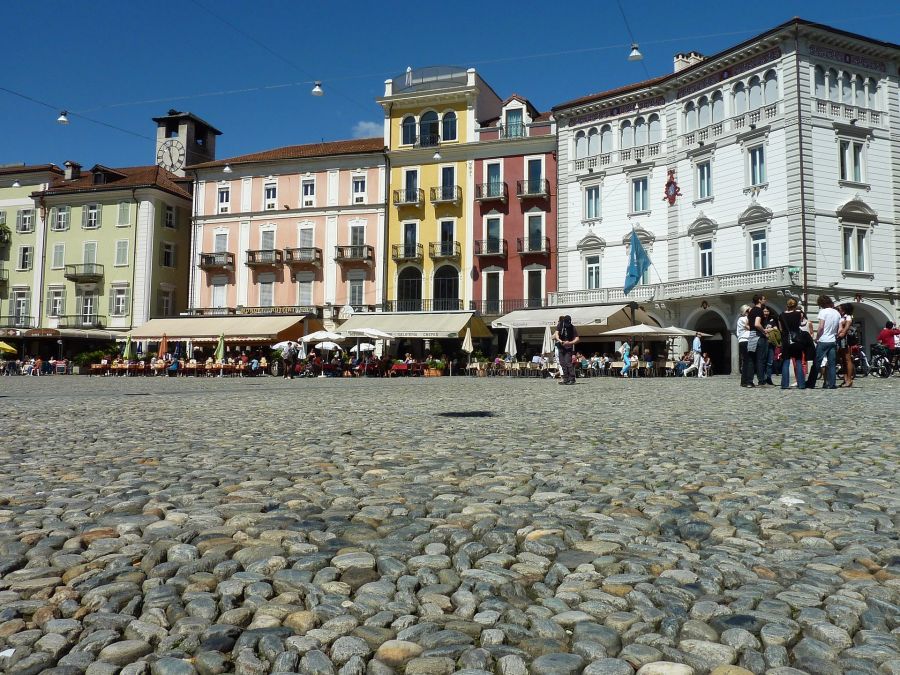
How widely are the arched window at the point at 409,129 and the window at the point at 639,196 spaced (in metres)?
13.2

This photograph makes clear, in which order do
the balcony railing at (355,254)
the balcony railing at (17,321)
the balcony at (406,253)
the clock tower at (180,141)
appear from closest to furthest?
the balcony at (406,253) < the balcony railing at (355,254) < the balcony railing at (17,321) < the clock tower at (180,141)

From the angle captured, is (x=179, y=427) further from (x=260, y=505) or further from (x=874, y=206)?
(x=874, y=206)

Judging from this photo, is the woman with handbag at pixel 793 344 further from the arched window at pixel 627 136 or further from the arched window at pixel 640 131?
the arched window at pixel 627 136

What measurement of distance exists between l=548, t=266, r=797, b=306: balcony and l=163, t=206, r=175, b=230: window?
1014 inches

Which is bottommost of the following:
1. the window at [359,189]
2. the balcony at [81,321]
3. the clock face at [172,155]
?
the balcony at [81,321]

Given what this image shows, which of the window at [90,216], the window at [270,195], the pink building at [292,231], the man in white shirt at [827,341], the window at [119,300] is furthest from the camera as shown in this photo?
the window at [90,216]

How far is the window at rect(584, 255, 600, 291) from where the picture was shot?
37.0m

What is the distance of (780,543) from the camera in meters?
2.84

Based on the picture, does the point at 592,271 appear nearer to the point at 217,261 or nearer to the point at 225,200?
the point at 217,261

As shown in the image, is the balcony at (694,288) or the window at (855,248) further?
the window at (855,248)

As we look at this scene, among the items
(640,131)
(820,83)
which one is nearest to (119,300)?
(640,131)

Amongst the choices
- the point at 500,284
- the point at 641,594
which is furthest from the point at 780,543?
the point at 500,284

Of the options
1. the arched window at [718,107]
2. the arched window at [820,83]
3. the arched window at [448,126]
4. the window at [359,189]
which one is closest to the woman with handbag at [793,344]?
the arched window at [820,83]

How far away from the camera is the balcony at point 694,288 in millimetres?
29900
